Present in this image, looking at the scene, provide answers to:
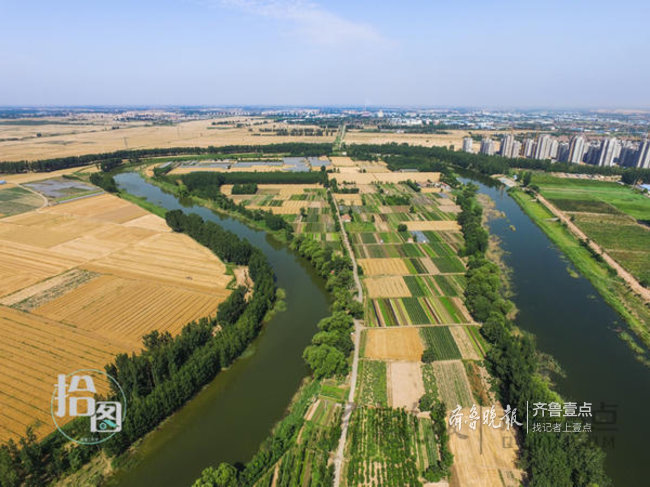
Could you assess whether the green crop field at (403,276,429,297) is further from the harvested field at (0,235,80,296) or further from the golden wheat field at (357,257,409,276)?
the harvested field at (0,235,80,296)

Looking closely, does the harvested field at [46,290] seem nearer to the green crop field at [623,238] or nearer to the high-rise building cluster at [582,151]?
the green crop field at [623,238]

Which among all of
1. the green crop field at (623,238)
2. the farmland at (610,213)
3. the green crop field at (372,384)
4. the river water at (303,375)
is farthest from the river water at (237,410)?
the farmland at (610,213)

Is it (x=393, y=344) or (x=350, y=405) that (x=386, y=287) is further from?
(x=350, y=405)

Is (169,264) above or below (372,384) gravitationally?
above

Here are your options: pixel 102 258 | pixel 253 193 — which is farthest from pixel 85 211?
pixel 253 193

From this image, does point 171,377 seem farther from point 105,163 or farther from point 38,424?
point 105,163

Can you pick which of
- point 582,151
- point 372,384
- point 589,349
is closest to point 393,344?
point 372,384

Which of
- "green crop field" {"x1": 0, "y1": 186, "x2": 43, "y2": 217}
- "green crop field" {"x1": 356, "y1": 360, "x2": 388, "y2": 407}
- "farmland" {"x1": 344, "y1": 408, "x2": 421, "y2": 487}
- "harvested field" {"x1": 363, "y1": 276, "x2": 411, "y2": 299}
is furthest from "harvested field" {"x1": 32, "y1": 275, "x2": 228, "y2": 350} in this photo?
"green crop field" {"x1": 0, "y1": 186, "x2": 43, "y2": 217}
